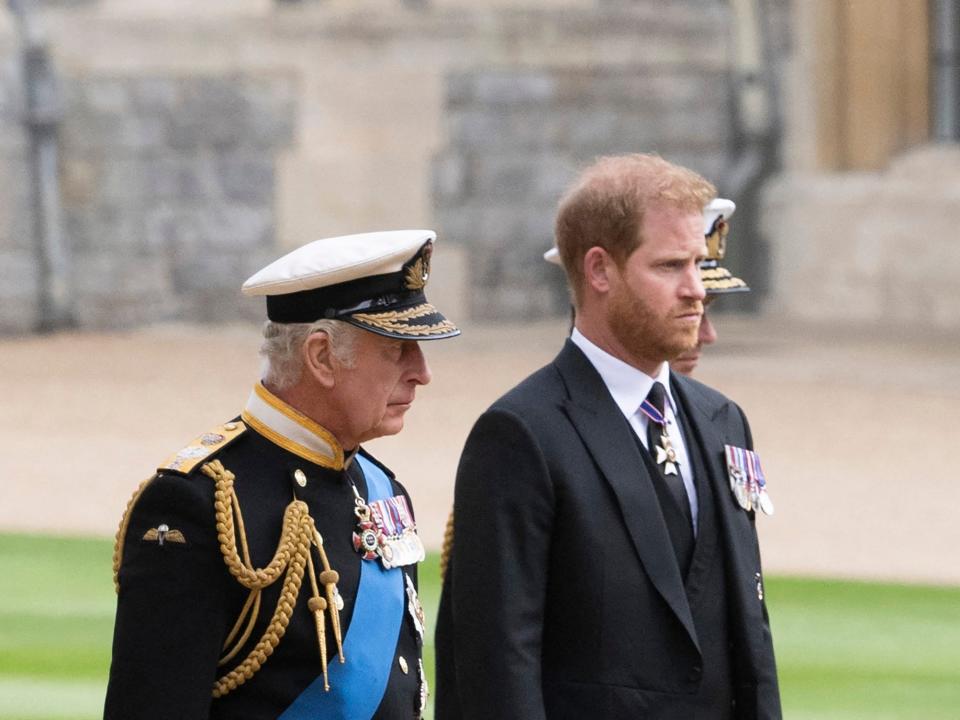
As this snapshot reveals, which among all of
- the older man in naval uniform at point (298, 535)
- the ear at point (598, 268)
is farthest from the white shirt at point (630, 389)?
the older man in naval uniform at point (298, 535)

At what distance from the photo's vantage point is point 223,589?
8.84 feet

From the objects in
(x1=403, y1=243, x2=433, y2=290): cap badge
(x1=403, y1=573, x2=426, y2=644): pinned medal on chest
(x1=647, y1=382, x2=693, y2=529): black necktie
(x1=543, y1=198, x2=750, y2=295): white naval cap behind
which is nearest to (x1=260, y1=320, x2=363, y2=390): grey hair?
(x1=403, y1=243, x2=433, y2=290): cap badge

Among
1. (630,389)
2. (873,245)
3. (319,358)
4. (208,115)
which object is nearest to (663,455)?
(630,389)

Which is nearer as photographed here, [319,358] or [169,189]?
[319,358]

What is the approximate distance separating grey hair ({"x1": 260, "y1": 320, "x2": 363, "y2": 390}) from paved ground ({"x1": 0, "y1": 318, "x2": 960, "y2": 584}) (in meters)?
5.41

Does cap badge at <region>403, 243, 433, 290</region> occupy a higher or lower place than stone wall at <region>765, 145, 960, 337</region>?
higher

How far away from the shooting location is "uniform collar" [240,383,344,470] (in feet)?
9.50

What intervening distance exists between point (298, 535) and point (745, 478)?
2.58 feet

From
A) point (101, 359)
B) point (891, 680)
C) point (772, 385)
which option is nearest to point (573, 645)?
point (891, 680)

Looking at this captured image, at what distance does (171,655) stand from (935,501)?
24.5 ft

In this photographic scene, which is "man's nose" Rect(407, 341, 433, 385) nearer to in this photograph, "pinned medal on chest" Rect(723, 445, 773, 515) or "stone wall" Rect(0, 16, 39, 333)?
"pinned medal on chest" Rect(723, 445, 773, 515)

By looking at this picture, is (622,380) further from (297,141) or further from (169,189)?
→ (169,189)

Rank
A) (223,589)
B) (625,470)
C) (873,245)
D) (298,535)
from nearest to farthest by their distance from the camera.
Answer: (223,589)
(298,535)
(625,470)
(873,245)

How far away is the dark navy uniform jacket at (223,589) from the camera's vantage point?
2639 mm
